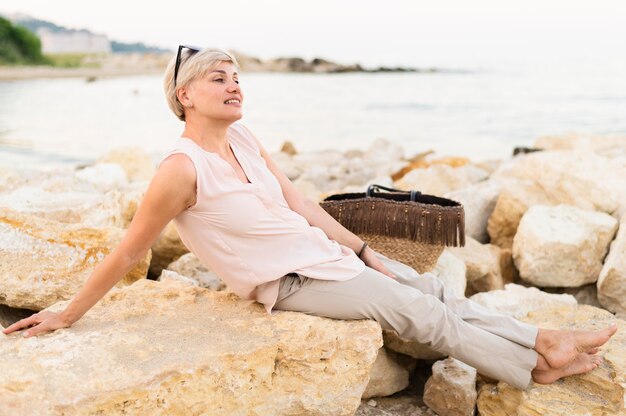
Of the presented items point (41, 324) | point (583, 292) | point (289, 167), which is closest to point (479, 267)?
point (583, 292)

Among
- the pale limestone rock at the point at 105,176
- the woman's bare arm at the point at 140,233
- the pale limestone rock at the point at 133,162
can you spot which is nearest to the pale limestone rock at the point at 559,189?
the woman's bare arm at the point at 140,233

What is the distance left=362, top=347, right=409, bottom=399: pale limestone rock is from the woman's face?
1.46 m

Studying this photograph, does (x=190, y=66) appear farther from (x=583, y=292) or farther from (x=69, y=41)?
(x=69, y=41)

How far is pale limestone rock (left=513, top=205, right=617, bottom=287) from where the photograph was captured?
4352 mm

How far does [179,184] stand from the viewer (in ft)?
8.31

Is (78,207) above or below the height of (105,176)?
above

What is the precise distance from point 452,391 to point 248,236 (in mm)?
1268

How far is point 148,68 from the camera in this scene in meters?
64.6

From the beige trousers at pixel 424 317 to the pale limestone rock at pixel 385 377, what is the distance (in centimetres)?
46

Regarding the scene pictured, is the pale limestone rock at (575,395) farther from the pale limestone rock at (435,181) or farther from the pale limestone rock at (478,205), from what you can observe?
the pale limestone rock at (435,181)

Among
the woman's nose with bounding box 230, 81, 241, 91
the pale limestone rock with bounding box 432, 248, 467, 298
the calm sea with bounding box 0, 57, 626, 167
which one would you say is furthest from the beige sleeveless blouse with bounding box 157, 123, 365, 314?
the calm sea with bounding box 0, 57, 626, 167

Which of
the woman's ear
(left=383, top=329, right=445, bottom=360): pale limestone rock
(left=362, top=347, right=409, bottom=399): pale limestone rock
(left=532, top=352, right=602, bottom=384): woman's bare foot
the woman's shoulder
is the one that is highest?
the woman's ear

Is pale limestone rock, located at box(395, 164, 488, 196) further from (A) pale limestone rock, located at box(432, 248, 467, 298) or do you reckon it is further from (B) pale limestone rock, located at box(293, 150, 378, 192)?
(B) pale limestone rock, located at box(293, 150, 378, 192)

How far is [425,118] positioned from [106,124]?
9766 millimetres
